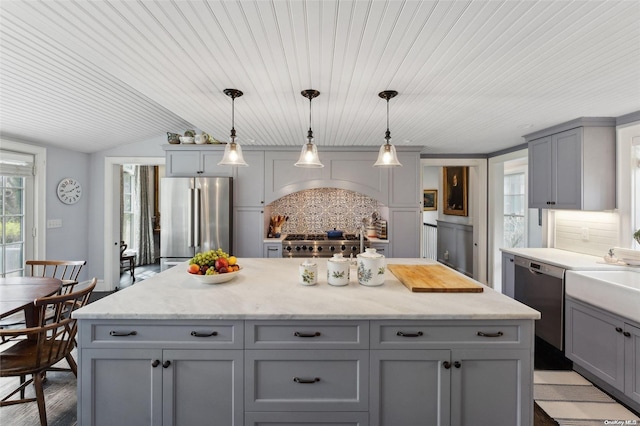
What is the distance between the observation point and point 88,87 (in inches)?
114

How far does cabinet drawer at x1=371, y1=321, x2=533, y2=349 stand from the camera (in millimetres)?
1487

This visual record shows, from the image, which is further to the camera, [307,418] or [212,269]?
[212,269]

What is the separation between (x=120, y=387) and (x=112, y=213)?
4.17 m

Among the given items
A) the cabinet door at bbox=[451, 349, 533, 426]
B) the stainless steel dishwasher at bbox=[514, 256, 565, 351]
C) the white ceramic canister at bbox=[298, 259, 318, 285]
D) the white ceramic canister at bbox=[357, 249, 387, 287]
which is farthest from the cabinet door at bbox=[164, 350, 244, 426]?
the stainless steel dishwasher at bbox=[514, 256, 565, 351]

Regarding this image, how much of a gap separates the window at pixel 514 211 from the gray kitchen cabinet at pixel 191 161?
4.50 metres

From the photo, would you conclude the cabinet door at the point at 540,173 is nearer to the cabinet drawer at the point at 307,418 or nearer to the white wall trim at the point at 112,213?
the cabinet drawer at the point at 307,418

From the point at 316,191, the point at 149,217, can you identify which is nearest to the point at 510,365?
the point at 316,191

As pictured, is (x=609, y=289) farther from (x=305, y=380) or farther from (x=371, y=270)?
(x=305, y=380)

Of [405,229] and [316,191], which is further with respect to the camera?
[316,191]

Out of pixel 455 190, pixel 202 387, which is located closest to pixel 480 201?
pixel 455 190

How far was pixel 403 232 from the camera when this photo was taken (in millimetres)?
4344

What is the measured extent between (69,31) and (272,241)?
10.2 ft

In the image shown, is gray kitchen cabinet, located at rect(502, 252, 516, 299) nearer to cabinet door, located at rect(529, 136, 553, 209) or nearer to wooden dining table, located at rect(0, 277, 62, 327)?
cabinet door, located at rect(529, 136, 553, 209)

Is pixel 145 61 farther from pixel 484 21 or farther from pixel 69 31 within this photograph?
pixel 484 21
